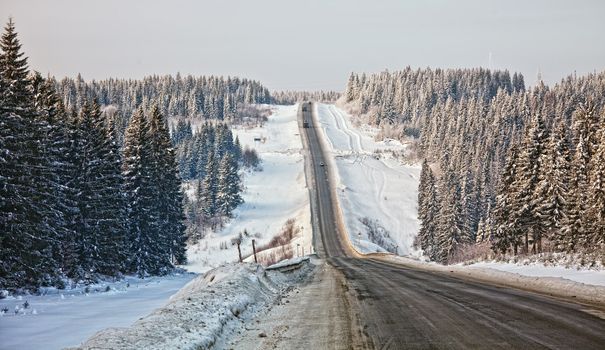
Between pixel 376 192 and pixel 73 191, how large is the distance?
3503 inches

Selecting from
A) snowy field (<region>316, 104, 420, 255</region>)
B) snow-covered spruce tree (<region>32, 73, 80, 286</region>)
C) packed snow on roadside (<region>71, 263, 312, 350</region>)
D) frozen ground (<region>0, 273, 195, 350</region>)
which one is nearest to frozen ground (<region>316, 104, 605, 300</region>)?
snowy field (<region>316, 104, 420, 255</region>)

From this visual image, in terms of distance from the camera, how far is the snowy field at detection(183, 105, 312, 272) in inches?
3196

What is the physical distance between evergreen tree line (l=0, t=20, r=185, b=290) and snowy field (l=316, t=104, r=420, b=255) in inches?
1408

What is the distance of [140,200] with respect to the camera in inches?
1563

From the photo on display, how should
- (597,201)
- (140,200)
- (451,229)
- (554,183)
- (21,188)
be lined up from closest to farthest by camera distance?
(21,188), (140,200), (597,201), (554,183), (451,229)

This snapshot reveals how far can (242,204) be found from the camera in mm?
109812

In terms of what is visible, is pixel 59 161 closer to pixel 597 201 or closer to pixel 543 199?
pixel 543 199

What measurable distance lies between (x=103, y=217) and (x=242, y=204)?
Answer: 75.9 meters

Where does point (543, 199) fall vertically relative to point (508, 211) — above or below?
above

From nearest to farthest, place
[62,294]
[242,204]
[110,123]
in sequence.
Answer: [62,294] < [110,123] < [242,204]

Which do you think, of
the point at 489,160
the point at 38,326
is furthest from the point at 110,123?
the point at 489,160

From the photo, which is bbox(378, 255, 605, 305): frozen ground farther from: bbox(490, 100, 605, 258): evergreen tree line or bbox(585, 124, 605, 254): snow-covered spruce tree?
bbox(490, 100, 605, 258): evergreen tree line

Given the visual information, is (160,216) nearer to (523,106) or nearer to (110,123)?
(110,123)

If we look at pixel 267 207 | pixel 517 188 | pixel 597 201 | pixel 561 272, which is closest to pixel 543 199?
pixel 517 188
